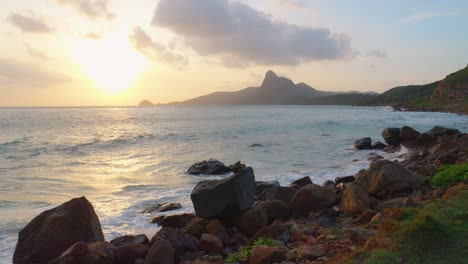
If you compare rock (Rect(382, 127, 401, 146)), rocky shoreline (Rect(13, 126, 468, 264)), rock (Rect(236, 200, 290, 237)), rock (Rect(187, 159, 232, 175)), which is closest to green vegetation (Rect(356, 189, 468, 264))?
rocky shoreline (Rect(13, 126, 468, 264))

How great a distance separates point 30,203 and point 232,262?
10233mm

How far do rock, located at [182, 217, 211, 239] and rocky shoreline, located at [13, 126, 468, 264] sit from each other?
26mm

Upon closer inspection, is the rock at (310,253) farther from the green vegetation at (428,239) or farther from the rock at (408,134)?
the rock at (408,134)

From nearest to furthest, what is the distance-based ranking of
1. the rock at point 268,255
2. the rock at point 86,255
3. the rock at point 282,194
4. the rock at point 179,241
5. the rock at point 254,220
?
the rock at point 268,255 < the rock at point 86,255 < the rock at point 179,241 < the rock at point 254,220 < the rock at point 282,194

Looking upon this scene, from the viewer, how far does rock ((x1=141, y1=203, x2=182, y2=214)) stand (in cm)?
1289

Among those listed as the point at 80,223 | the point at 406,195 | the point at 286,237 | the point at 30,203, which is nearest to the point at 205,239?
the point at 286,237

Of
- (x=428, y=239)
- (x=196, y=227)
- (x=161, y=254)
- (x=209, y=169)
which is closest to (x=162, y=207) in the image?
(x=196, y=227)

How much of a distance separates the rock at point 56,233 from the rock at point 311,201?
5498mm

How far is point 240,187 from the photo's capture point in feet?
34.3

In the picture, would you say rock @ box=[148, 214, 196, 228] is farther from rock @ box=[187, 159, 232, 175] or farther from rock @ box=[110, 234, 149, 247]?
rock @ box=[187, 159, 232, 175]

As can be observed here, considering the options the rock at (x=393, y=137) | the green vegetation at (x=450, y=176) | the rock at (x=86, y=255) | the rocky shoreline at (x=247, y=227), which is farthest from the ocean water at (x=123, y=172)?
the green vegetation at (x=450, y=176)

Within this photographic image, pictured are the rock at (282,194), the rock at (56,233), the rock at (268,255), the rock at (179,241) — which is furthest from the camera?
the rock at (282,194)

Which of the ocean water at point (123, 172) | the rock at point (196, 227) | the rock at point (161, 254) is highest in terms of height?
the rock at point (161, 254)

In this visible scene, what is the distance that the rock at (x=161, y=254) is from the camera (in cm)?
777
